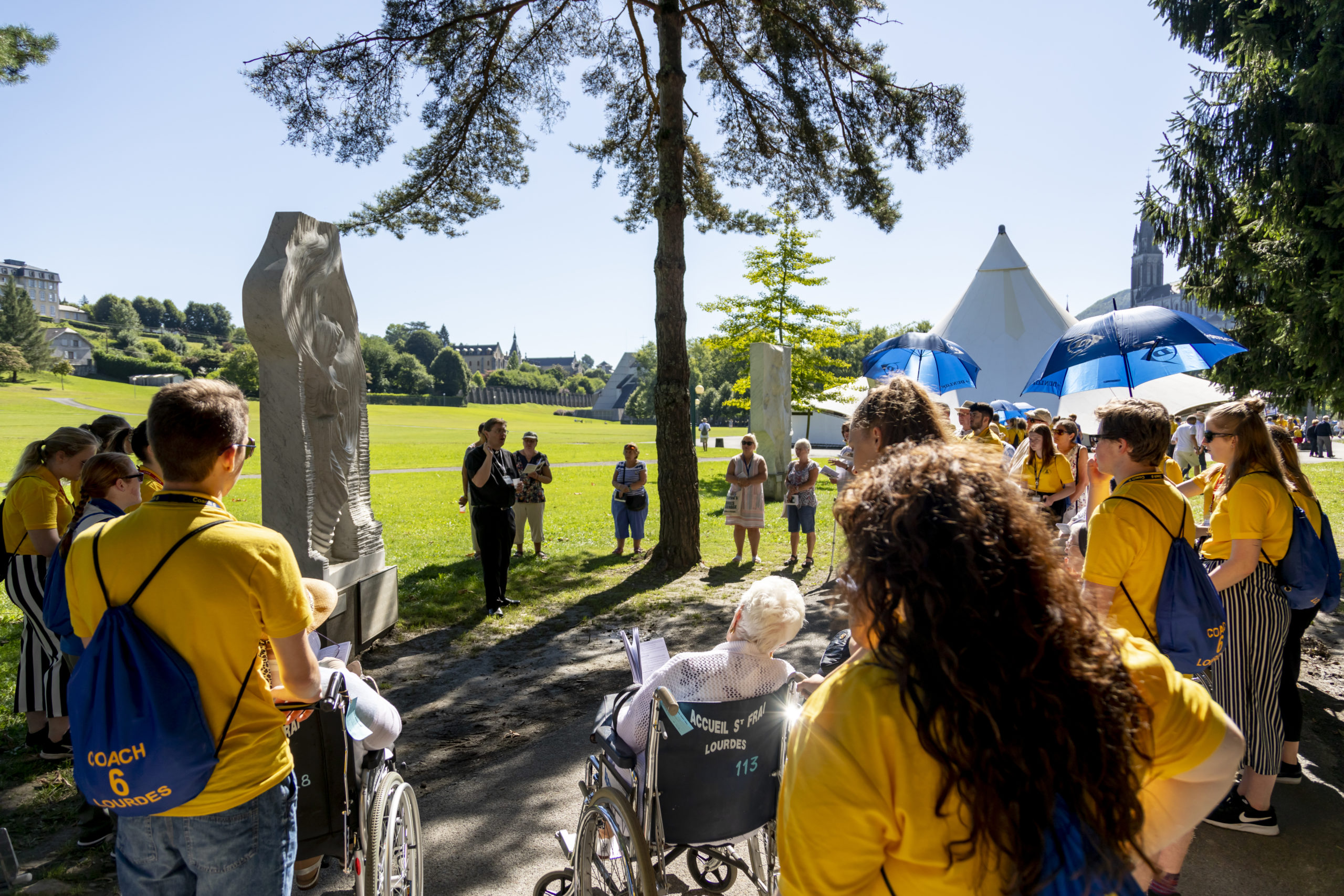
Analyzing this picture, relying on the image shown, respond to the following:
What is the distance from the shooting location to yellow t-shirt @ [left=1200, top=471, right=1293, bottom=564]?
3316 millimetres

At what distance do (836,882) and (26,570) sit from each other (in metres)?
4.82

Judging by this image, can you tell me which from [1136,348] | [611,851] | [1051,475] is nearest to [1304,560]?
[1136,348]

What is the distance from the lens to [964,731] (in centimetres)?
99

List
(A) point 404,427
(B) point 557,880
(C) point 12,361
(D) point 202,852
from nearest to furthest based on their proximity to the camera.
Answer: (D) point 202,852 < (B) point 557,880 < (A) point 404,427 < (C) point 12,361

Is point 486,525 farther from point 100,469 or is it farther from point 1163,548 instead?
point 1163,548

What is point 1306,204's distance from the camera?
25.0ft

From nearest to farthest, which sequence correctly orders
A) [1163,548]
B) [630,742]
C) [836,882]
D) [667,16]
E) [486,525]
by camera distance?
[836,882] → [630,742] → [1163,548] → [486,525] → [667,16]

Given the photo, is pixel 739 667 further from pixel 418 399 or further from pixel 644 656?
pixel 418 399

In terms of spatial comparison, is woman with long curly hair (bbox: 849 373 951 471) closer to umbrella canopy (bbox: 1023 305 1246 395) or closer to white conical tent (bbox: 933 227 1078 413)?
umbrella canopy (bbox: 1023 305 1246 395)

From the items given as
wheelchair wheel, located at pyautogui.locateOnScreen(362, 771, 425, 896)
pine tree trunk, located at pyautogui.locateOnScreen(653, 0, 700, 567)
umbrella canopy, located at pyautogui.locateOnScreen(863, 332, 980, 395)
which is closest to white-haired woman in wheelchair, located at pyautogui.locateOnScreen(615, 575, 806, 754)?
wheelchair wheel, located at pyautogui.locateOnScreen(362, 771, 425, 896)

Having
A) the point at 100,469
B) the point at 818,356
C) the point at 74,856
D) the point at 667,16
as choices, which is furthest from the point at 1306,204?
the point at 818,356

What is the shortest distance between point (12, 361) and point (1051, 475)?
90039 millimetres

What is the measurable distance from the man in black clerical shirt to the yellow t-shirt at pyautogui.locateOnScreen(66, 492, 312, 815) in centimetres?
527

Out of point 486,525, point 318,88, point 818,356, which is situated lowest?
point 486,525
